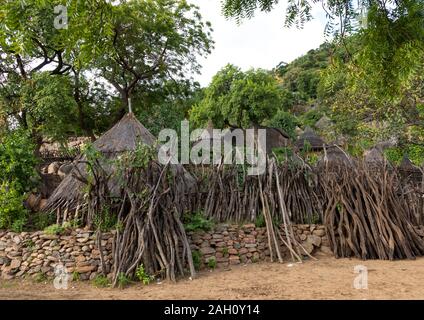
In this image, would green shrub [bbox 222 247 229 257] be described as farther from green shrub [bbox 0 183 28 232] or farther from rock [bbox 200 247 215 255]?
green shrub [bbox 0 183 28 232]

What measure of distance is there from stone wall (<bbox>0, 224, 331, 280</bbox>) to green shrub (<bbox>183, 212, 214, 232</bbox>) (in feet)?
0.34

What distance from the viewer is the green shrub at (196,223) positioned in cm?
707

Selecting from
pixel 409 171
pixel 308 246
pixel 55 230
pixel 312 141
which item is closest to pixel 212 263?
pixel 308 246

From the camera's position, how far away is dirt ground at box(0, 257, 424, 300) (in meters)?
5.04

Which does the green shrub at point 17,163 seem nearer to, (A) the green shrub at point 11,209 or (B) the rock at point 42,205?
(A) the green shrub at point 11,209

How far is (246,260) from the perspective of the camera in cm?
723

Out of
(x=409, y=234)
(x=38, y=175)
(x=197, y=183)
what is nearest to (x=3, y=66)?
(x=38, y=175)

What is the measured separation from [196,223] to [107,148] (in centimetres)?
239

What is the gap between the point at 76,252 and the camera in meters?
6.47

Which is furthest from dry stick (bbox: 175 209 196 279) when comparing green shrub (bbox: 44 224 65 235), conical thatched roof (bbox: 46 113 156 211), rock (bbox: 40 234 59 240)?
rock (bbox: 40 234 59 240)

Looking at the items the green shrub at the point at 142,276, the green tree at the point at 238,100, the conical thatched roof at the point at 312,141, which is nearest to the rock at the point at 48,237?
the green shrub at the point at 142,276

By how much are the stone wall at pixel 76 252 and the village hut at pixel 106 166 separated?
523 millimetres

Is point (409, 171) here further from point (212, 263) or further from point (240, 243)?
point (212, 263)

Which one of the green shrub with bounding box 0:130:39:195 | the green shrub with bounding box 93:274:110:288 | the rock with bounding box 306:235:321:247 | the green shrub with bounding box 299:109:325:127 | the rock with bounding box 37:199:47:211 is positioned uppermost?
the green shrub with bounding box 299:109:325:127
